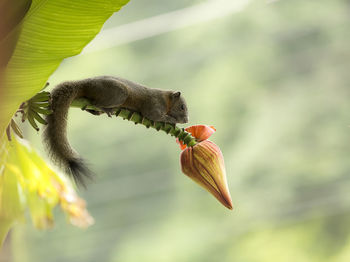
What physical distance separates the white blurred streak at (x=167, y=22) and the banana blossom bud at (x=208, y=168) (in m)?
2.87

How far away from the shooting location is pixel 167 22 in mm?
3391

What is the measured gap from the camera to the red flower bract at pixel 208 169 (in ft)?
1.52

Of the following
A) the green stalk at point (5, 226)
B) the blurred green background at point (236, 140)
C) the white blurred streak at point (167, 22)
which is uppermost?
the white blurred streak at point (167, 22)

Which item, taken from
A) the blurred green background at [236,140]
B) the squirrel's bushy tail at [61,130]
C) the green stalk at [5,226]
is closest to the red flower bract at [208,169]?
the squirrel's bushy tail at [61,130]

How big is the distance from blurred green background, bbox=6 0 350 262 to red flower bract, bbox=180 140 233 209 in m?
2.65

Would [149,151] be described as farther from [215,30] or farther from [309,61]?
[309,61]

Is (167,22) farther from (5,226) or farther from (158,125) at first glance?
(158,125)

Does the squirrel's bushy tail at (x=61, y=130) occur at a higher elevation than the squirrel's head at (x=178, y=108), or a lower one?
lower

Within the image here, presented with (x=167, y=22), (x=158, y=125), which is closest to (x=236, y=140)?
(x=167, y=22)

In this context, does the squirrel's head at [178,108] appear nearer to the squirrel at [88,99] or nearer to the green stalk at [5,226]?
the squirrel at [88,99]

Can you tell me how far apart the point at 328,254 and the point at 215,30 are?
1.63 meters

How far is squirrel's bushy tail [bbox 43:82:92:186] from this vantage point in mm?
461

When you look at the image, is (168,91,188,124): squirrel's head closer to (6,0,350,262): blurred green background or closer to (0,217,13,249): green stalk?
(0,217,13,249): green stalk

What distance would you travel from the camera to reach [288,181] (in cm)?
321
